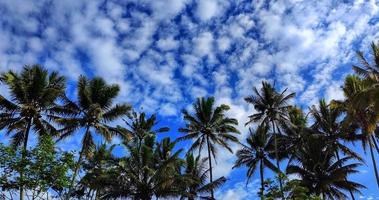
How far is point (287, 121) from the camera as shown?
1427 inches

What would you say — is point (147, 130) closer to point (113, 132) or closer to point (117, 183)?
point (113, 132)

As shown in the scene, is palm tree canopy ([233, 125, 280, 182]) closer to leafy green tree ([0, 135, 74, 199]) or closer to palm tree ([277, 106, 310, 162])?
palm tree ([277, 106, 310, 162])

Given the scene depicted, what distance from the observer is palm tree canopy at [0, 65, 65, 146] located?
85.7 feet

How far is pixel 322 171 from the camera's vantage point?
1382 inches

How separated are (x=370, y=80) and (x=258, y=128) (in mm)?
18546

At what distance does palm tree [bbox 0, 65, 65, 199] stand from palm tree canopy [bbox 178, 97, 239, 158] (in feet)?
47.1

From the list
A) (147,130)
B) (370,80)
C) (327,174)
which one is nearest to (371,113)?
(370,80)

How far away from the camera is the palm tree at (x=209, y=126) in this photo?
125ft

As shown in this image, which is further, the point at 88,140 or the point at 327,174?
the point at 327,174

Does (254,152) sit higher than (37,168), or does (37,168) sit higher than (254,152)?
(254,152)

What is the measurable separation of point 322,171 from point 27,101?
24.1m

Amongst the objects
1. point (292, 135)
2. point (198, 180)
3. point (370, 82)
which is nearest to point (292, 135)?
point (292, 135)

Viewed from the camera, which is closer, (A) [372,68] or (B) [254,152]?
(A) [372,68]

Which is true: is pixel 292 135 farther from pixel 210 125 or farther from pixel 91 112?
A: pixel 91 112
